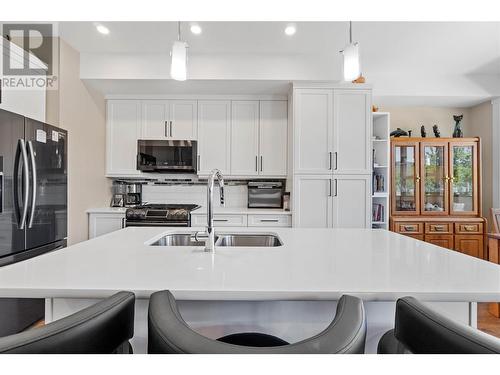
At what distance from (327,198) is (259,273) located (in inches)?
92.7

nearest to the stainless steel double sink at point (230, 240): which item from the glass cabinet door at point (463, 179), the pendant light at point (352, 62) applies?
the pendant light at point (352, 62)

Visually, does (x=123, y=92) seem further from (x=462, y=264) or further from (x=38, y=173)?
(x=462, y=264)

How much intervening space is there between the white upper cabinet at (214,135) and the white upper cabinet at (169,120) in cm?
11

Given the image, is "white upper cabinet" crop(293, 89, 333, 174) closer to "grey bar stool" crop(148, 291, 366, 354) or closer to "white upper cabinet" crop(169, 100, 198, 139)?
"white upper cabinet" crop(169, 100, 198, 139)

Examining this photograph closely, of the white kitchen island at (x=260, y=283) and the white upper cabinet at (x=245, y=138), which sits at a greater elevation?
the white upper cabinet at (x=245, y=138)

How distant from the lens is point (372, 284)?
85cm

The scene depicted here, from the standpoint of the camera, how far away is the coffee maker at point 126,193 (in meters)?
3.66

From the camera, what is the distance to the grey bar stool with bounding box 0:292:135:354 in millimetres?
480

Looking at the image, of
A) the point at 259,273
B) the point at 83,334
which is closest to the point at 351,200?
the point at 259,273

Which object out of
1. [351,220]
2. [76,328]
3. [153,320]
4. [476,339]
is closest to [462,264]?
[476,339]

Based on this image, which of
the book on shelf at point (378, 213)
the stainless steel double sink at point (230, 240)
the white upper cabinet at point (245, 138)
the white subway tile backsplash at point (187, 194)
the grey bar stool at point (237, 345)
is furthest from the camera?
the white subway tile backsplash at point (187, 194)

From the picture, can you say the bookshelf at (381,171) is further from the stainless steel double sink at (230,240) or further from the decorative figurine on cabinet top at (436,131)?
the stainless steel double sink at (230,240)

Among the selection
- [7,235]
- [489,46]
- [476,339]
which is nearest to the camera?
[476,339]
